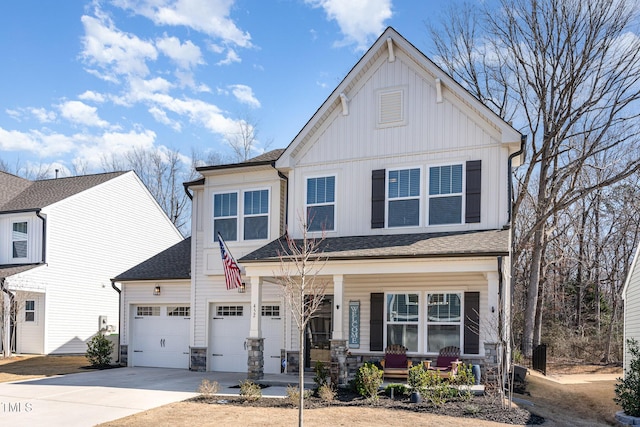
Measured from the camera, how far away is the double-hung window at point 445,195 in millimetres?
14375

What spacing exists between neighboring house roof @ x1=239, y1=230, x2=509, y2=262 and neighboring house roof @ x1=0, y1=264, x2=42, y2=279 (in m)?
11.7

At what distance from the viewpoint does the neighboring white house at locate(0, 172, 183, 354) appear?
73.4 feet

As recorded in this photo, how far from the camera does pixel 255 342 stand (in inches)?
570

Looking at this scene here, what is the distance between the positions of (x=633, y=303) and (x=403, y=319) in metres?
6.57

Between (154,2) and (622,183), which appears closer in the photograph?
(154,2)

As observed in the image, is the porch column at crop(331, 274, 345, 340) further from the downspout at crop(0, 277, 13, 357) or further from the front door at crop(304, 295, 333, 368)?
the downspout at crop(0, 277, 13, 357)

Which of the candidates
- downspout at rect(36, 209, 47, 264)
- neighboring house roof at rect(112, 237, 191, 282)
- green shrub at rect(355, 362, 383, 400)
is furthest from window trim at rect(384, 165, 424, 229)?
downspout at rect(36, 209, 47, 264)

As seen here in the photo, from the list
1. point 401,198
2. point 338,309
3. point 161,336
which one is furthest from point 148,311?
point 401,198

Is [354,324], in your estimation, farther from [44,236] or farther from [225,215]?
[44,236]

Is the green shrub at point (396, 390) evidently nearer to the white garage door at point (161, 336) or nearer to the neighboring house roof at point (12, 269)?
the white garage door at point (161, 336)

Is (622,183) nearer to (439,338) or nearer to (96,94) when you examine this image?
(439,338)

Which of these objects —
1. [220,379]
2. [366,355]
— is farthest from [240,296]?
[366,355]

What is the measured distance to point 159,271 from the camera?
19172 mm

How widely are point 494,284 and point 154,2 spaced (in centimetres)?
1124
